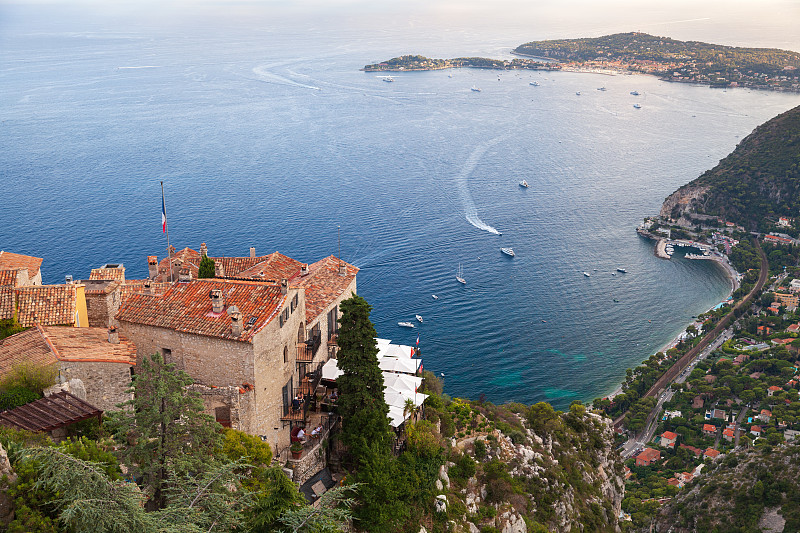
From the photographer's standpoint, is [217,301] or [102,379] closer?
[102,379]

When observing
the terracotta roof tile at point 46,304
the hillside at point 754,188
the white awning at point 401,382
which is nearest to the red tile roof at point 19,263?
the terracotta roof tile at point 46,304

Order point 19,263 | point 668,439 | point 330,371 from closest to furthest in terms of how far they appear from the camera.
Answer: point 330,371 < point 19,263 < point 668,439

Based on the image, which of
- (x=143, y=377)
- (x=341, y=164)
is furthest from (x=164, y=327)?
(x=341, y=164)

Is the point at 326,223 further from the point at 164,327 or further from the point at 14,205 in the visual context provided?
the point at 164,327

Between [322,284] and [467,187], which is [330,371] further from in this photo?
[467,187]

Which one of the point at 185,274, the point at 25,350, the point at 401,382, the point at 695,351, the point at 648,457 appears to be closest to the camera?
the point at 25,350

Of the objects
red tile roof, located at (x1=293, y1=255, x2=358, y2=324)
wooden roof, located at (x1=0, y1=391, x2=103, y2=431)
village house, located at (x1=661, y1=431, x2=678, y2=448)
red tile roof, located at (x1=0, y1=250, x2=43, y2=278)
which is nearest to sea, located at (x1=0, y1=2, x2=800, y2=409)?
village house, located at (x1=661, y1=431, x2=678, y2=448)

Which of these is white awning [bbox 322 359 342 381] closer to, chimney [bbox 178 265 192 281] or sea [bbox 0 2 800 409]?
chimney [bbox 178 265 192 281]

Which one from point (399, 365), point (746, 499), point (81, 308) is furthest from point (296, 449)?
point (746, 499)
